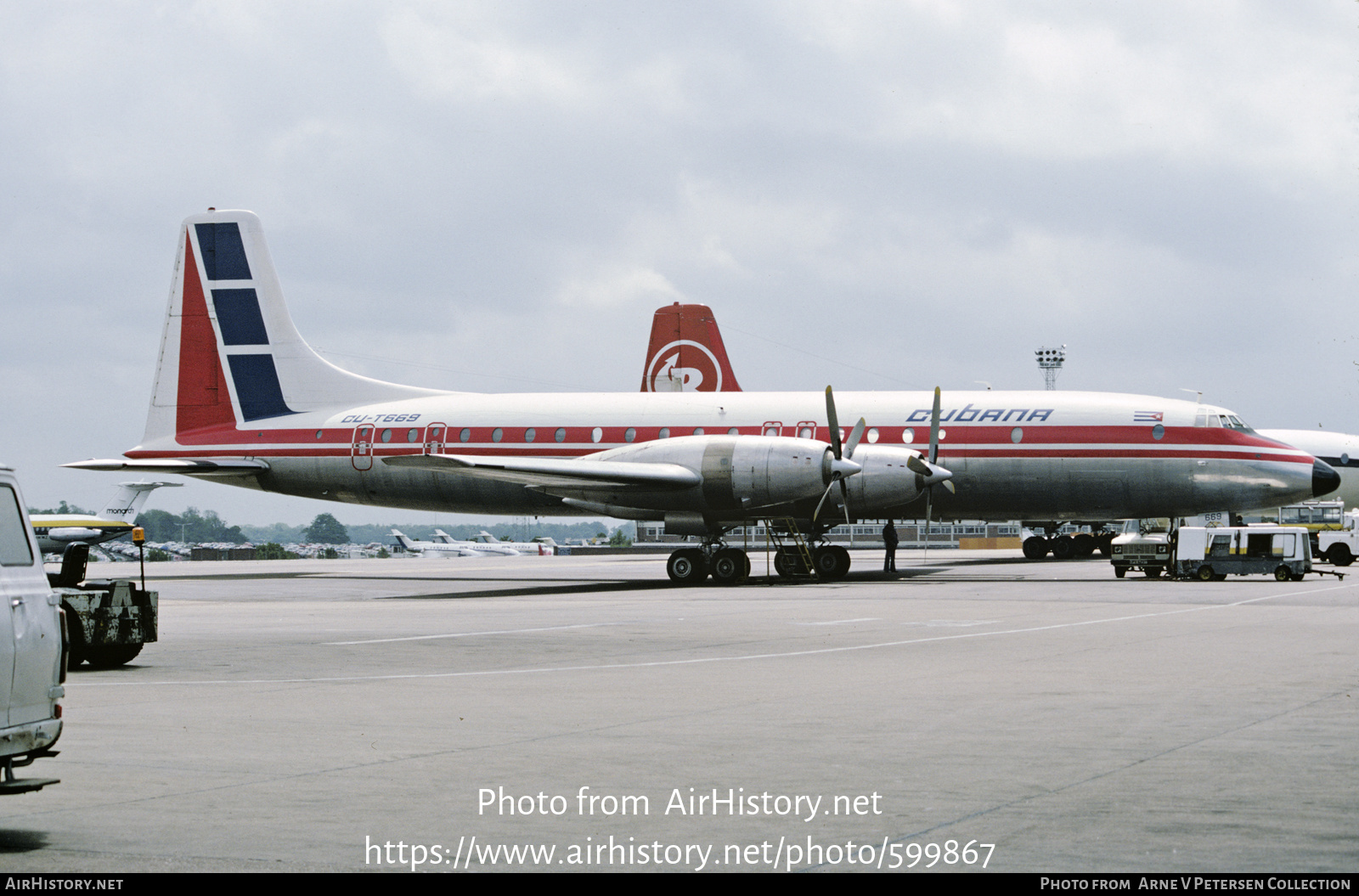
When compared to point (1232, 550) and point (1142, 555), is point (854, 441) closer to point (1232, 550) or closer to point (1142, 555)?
point (1142, 555)

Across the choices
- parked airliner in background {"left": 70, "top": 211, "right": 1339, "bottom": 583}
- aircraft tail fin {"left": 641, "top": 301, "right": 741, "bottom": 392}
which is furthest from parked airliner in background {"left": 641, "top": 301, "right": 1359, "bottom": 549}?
parked airliner in background {"left": 70, "top": 211, "right": 1339, "bottom": 583}

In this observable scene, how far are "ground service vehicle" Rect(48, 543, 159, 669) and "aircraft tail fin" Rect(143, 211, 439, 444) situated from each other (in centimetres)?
2676

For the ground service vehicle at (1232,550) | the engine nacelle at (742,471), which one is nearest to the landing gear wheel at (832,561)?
the engine nacelle at (742,471)

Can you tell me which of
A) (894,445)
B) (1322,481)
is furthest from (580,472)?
(1322,481)

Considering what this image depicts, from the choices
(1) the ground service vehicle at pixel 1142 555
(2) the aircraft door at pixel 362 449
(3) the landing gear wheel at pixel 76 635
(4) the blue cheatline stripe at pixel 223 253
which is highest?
(4) the blue cheatline stripe at pixel 223 253

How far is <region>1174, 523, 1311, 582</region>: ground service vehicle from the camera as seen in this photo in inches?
1419

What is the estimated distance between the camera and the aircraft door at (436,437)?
3994 centimetres

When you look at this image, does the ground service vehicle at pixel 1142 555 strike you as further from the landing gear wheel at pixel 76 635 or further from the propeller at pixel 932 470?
the landing gear wheel at pixel 76 635

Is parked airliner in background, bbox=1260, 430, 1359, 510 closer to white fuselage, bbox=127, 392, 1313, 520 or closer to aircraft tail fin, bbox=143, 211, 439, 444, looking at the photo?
Result: white fuselage, bbox=127, 392, 1313, 520

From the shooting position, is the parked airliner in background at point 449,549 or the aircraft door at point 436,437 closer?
the aircraft door at point 436,437

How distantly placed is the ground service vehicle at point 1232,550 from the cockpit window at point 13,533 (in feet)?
110
